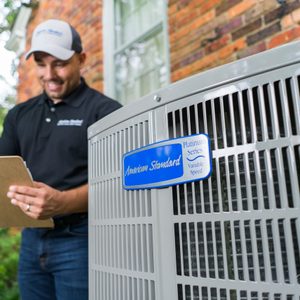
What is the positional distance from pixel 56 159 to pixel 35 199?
0.37 m

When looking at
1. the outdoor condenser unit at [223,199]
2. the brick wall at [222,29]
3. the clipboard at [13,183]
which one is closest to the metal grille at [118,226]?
the outdoor condenser unit at [223,199]

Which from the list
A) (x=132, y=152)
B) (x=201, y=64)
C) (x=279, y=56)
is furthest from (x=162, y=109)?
(x=201, y=64)

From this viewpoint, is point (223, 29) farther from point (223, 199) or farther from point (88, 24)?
point (88, 24)

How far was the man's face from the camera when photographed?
72.9 inches

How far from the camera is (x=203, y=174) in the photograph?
825 millimetres

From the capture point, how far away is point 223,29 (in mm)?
2348

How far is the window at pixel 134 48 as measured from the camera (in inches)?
132

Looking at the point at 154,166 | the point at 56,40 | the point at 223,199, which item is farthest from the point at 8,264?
the point at 223,199

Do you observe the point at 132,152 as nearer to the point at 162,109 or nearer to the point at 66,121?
the point at 162,109

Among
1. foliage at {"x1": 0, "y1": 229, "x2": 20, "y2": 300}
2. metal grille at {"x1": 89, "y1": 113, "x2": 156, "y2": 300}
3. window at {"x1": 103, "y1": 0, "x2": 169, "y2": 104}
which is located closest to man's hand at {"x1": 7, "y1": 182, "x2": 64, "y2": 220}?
metal grille at {"x1": 89, "y1": 113, "x2": 156, "y2": 300}

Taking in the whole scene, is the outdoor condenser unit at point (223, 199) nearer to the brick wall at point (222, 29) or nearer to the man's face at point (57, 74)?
the man's face at point (57, 74)

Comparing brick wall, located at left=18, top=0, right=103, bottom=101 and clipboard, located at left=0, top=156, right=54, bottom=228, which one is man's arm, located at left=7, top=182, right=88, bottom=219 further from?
brick wall, located at left=18, top=0, right=103, bottom=101

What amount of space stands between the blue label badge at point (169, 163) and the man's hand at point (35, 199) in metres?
0.46

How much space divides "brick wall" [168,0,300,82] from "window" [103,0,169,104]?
16.7 inches
